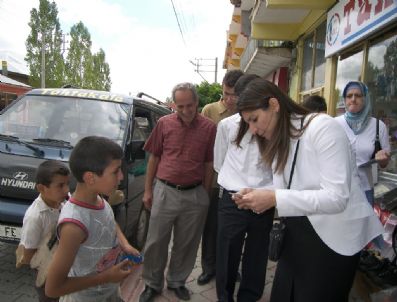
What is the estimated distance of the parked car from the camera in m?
3.62

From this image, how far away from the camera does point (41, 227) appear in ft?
7.63

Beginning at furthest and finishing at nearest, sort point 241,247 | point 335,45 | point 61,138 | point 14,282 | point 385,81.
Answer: point 335,45 → point 385,81 → point 61,138 → point 14,282 → point 241,247

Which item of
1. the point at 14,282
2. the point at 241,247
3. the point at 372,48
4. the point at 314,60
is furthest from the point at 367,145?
the point at 314,60

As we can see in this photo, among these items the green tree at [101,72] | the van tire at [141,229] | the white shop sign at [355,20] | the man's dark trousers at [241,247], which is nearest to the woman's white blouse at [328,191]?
the man's dark trousers at [241,247]

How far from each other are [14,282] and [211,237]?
6.38 feet

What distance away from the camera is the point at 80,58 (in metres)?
51.6

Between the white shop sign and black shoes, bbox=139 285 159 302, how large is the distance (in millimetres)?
3619

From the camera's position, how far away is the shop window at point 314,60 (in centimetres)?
786

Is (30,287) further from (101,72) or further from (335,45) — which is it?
(101,72)

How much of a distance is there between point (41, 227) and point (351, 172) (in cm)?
180

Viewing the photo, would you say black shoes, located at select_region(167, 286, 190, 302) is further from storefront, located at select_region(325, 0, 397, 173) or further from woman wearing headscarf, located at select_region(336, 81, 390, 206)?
storefront, located at select_region(325, 0, 397, 173)

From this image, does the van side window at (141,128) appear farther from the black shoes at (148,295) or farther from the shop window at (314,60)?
the shop window at (314,60)

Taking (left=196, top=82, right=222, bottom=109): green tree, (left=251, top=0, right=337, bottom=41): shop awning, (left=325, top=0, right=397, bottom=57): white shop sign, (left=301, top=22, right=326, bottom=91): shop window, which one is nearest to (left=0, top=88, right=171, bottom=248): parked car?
(left=325, top=0, right=397, bottom=57): white shop sign

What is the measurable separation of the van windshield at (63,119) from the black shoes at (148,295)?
1544 millimetres
